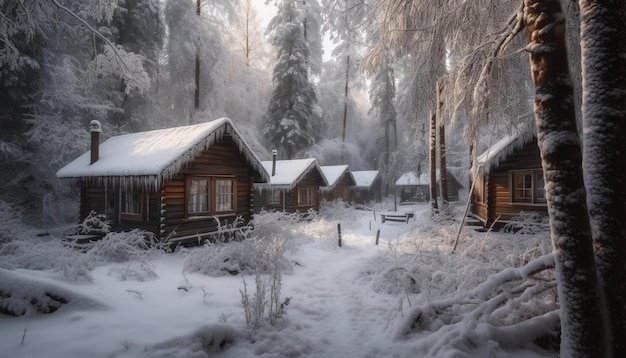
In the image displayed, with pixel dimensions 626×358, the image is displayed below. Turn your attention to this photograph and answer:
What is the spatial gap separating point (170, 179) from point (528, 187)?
14452 mm

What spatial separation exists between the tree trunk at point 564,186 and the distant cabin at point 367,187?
102ft

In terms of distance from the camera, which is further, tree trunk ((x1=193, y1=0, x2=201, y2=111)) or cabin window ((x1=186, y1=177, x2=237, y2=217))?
tree trunk ((x1=193, y1=0, x2=201, y2=111))

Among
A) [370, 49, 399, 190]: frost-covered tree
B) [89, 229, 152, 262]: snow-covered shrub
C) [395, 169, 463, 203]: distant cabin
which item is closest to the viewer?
[89, 229, 152, 262]: snow-covered shrub

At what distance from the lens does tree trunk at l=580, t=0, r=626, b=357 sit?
2.86m

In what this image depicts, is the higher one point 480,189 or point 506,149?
point 506,149

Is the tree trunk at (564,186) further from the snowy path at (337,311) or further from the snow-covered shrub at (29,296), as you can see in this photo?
the snow-covered shrub at (29,296)

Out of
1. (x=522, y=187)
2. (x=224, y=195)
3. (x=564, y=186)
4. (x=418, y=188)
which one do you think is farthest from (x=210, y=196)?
(x=418, y=188)

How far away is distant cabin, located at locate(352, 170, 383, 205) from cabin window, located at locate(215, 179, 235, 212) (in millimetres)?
22710

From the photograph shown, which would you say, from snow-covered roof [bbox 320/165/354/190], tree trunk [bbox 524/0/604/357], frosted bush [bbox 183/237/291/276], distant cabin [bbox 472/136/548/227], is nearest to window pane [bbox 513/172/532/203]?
distant cabin [bbox 472/136/548/227]

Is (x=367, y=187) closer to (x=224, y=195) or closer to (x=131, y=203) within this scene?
(x=224, y=195)

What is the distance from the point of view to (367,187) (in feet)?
113

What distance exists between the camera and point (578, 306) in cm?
288

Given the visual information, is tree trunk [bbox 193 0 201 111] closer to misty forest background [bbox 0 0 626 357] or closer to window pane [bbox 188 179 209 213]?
misty forest background [bbox 0 0 626 357]

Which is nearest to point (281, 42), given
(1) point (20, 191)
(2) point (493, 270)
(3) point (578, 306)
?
(1) point (20, 191)
